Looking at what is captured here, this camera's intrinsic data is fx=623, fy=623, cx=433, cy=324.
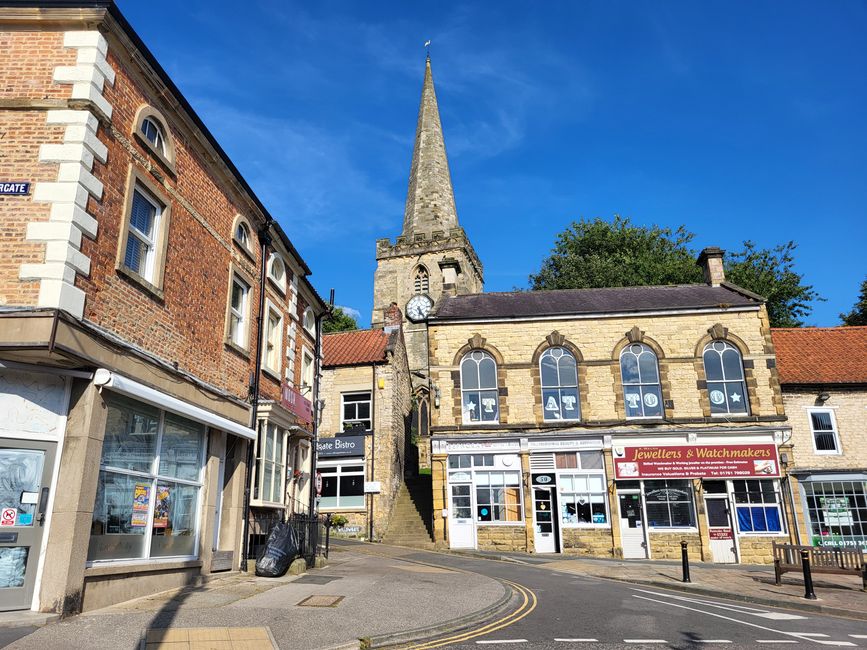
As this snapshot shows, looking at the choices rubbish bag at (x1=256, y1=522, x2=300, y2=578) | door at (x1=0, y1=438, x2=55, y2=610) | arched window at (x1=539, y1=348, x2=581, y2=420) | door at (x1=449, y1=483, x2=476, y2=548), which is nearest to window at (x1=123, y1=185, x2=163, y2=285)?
door at (x1=0, y1=438, x2=55, y2=610)

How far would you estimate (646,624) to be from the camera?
29.2ft

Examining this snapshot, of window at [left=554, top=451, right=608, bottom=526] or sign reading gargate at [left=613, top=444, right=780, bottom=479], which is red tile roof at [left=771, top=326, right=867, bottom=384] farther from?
window at [left=554, top=451, right=608, bottom=526]

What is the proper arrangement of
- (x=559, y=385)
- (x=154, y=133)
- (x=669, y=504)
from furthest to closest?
(x=559, y=385) < (x=669, y=504) < (x=154, y=133)

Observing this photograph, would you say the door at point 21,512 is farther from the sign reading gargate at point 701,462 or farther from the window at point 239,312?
the sign reading gargate at point 701,462

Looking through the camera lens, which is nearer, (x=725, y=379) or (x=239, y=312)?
(x=239, y=312)

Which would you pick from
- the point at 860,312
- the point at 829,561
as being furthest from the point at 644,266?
the point at 829,561

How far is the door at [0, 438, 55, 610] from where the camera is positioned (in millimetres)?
7406

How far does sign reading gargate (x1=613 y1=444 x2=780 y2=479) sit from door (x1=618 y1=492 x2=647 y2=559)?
760 mm

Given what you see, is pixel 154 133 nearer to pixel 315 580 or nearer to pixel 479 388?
pixel 315 580

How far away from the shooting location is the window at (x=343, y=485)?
24.4 m

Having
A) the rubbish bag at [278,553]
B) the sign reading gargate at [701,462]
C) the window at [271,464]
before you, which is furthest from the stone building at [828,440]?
the rubbish bag at [278,553]

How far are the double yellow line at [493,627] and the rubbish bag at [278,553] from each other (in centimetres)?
458

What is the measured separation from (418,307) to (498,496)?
1143 inches

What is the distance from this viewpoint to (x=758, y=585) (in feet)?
45.7
